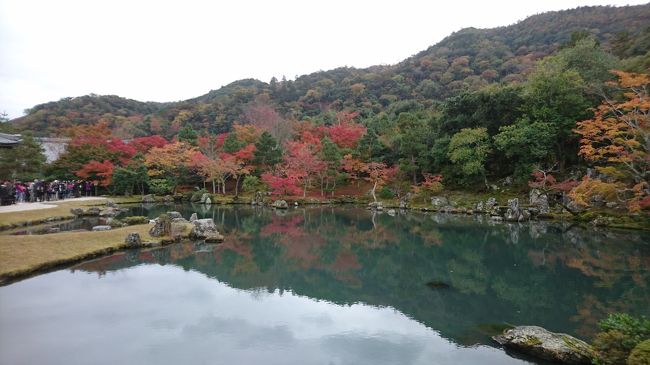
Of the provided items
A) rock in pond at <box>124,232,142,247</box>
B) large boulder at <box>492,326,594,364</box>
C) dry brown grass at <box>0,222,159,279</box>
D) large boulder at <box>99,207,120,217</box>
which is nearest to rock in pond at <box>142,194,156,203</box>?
large boulder at <box>99,207,120,217</box>

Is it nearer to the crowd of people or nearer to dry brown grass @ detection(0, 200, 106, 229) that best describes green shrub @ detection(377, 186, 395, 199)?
dry brown grass @ detection(0, 200, 106, 229)

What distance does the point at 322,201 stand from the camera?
105 ft

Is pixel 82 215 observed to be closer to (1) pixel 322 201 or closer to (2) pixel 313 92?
(1) pixel 322 201

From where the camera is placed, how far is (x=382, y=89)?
7125 centimetres

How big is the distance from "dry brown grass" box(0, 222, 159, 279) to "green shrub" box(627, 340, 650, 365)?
44.6 ft

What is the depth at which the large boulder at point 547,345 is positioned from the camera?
6.18m

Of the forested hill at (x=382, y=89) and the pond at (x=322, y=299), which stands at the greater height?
the forested hill at (x=382, y=89)

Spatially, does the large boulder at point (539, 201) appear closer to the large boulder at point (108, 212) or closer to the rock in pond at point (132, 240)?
the rock in pond at point (132, 240)

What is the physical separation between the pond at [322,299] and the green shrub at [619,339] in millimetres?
1074

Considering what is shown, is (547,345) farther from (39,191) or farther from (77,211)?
(39,191)

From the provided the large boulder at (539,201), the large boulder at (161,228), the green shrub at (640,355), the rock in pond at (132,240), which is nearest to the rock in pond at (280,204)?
the large boulder at (161,228)

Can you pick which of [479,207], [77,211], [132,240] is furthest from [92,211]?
[479,207]

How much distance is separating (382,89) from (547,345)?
2695 inches

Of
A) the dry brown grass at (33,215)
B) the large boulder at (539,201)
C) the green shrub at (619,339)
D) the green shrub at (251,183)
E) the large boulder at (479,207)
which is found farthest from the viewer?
the green shrub at (251,183)
